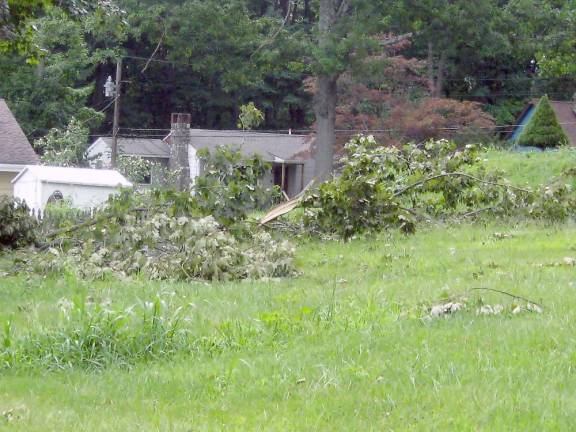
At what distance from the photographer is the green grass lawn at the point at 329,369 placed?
4.70 m

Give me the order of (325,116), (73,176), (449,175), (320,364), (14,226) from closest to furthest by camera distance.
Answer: (320,364) → (14,226) → (449,175) → (73,176) → (325,116)

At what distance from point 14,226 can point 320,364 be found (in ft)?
26.6

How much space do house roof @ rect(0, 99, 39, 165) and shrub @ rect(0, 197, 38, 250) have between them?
64.7 ft

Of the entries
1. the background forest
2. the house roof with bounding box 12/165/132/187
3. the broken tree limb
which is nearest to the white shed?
the house roof with bounding box 12/165/132/187

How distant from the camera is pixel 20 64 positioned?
42.8 meters

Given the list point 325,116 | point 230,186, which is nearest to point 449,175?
point 230,186

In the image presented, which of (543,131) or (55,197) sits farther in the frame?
(543,131)

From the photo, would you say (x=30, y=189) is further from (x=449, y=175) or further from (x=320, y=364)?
(x=320, y=364)

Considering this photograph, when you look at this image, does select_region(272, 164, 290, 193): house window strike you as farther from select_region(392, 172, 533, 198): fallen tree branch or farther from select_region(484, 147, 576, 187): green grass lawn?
select_region(392, 172, 533, 198): fallen tree branch

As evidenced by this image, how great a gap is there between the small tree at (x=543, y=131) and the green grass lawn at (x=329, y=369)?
20.3m

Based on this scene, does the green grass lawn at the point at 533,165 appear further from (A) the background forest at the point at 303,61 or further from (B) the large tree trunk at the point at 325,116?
(B) the large tree trunk at the point at 325,116

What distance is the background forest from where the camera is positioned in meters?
28.8

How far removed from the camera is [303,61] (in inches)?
1238

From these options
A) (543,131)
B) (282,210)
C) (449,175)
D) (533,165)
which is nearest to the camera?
(282,210)
